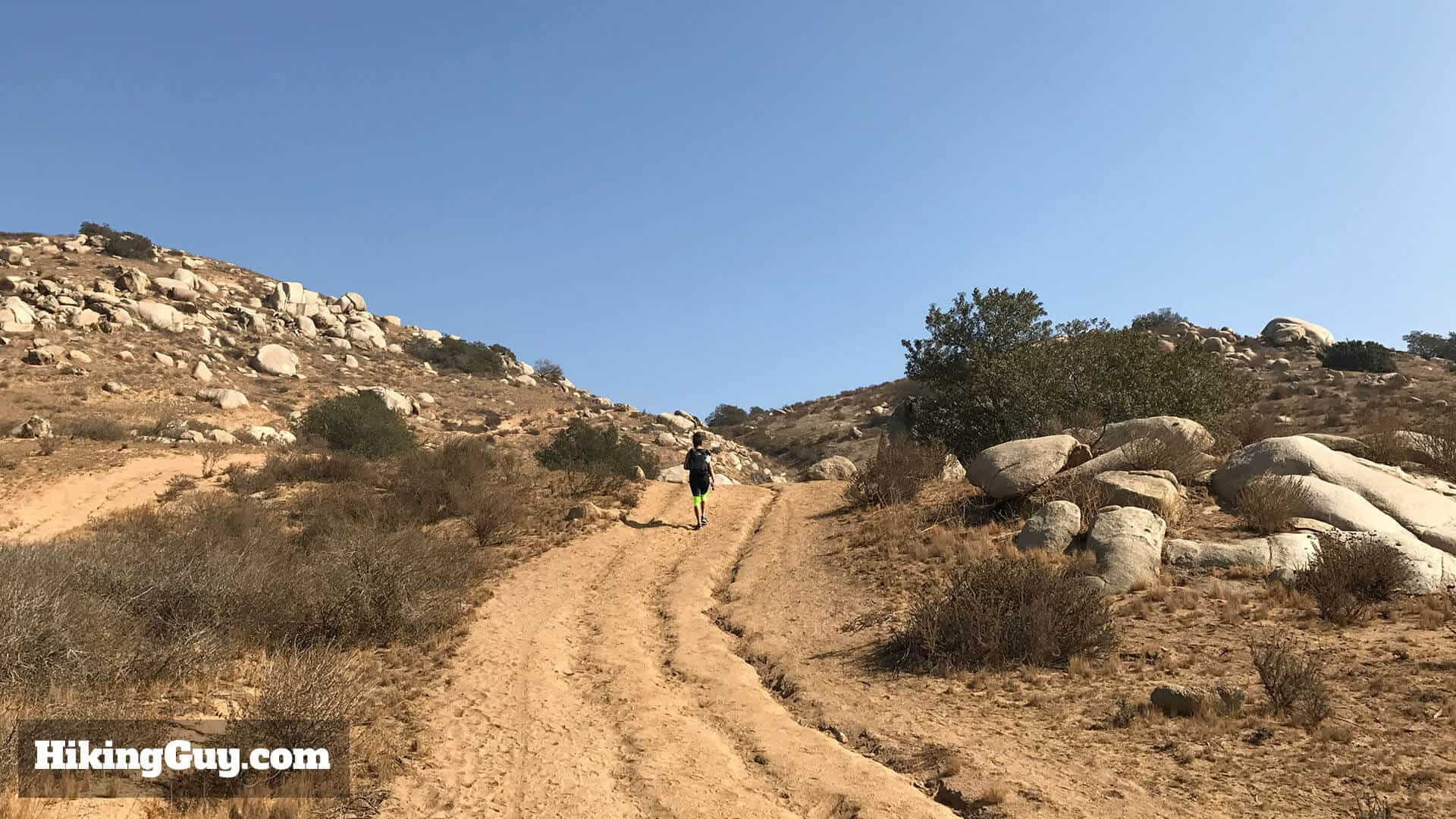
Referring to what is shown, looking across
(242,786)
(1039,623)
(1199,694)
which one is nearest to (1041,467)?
(1039,623)

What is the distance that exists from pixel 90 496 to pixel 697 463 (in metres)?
15.3

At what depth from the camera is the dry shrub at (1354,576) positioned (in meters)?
9.32

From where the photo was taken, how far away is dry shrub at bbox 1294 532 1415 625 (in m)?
9.32

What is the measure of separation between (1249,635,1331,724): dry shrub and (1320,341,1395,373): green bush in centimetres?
4783

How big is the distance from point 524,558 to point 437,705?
297 inches

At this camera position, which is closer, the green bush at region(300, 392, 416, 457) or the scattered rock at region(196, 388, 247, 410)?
the green bush at region(300, 392, 416, 457)

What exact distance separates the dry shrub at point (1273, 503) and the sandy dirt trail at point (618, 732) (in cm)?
Answer: 926

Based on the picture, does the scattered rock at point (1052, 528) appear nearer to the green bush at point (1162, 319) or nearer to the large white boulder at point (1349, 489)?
the large white boulder at point (1349, 489)

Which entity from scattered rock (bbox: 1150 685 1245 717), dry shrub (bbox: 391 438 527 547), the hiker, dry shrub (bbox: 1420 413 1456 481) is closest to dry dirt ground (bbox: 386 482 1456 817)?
scattered rock (bbox: 1150 685 1245 717)

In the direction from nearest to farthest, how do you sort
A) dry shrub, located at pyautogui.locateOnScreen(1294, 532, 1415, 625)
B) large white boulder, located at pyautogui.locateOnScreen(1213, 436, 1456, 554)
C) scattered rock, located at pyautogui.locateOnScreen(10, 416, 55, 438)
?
dry shrub, located at pyautogui.locateOnScreen(1294, 532, 1415, 625) → large white boulder, located at pyautogui.locateOnScreen(1213, 436, 1456, 554) → scattered rock, located at pyautogui.locateOnScreen(10, 416, 55, 438)

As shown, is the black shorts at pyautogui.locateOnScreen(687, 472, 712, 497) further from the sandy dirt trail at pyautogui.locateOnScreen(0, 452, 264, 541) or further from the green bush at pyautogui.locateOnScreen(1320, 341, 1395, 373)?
the green bush at pyautogui.locateOnScreen(1320, 341, 1395, 373)

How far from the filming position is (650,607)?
1237 cm

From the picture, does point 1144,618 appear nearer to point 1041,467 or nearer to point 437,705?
point 1041,467

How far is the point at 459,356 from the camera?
56.0m
